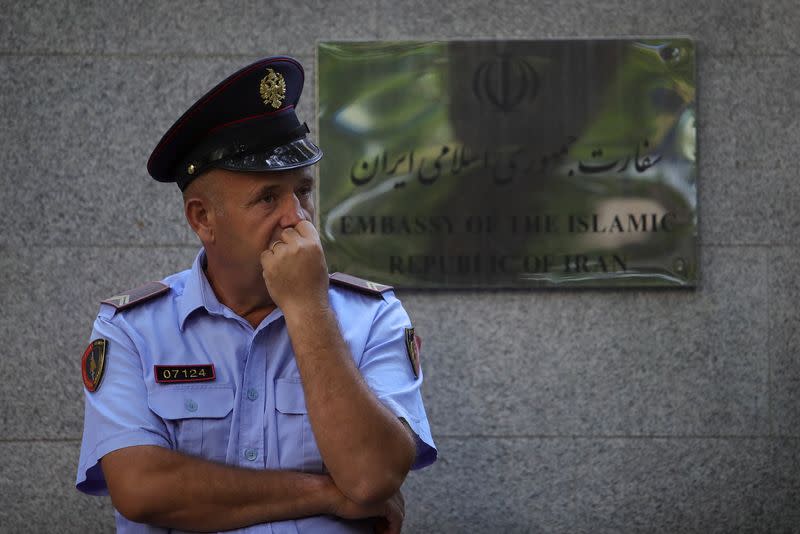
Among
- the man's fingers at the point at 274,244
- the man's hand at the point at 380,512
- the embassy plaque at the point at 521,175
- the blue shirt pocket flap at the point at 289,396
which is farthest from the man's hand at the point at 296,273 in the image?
the embassy plaque at the point at 521,175

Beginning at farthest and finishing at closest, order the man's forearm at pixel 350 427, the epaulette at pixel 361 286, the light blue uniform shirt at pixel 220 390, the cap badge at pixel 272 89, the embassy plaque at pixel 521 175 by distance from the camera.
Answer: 1. the embassy plaque at pixel 521 175
2. the epaulette at pixel 361 286
3. the cap badge at pixel 272 89
4. the light blue uniform shirt at pixel 220 390
5. the man's forearm at pixel 350 427

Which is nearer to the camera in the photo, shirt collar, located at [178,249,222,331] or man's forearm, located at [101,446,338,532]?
man's forearm, located at [101,446,338,532]

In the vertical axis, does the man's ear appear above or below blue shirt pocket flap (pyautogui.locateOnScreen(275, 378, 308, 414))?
above

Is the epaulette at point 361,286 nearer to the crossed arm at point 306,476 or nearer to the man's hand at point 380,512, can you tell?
the crossed arm at point 306,476

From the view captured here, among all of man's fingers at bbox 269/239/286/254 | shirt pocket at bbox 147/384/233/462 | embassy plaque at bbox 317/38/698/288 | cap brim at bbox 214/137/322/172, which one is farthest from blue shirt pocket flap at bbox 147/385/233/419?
embassy plaque at bbox 317/38/698/288

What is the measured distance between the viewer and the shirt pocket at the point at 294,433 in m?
2.44

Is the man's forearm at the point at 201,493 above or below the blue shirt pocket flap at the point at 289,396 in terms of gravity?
below

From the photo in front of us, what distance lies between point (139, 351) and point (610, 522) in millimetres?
2552

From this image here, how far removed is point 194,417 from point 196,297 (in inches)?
13.4

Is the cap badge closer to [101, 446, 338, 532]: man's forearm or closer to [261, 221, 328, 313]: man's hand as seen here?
[261, 221, 328, 313]: man's hand

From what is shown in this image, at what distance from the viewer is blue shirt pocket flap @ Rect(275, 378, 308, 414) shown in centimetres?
248

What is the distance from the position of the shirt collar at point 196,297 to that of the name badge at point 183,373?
134 millimetres

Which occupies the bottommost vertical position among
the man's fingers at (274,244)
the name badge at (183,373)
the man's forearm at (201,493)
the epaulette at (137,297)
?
the man's forearm at (201,493)

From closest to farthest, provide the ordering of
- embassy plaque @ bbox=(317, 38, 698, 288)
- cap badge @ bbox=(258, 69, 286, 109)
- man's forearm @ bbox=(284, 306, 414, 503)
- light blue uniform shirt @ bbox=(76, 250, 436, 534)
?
man's forearm @ bbox=(284, 306, 414, 503), light blue uniform shirt @ bbox=(76, 250, 436, 534), cap badge @ bbox=(258, 69, 286, 109), embassy plaque @ bbox=(317, 38, 698, 288)
